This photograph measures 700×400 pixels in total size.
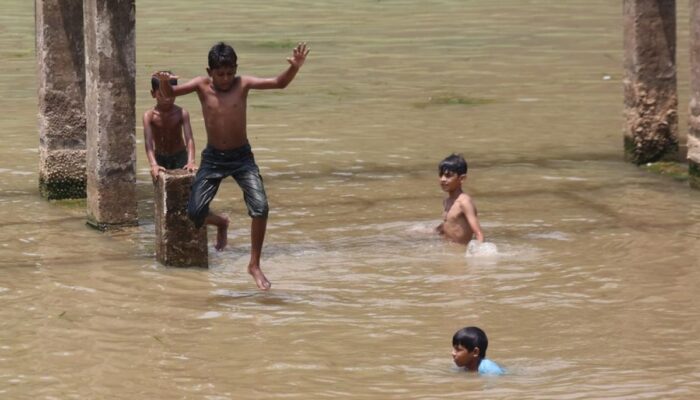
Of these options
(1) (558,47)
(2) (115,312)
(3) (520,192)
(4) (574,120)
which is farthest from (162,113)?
(1) (558,47)

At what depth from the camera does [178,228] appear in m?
9.67

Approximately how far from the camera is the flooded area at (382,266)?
7418 millimetres

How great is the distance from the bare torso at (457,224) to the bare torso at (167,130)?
76.4 inches

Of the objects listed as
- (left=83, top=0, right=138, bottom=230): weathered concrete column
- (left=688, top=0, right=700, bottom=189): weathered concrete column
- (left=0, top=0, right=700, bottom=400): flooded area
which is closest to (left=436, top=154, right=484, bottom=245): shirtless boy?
(left=0, top=0, right=700, bottom=400): flooded area

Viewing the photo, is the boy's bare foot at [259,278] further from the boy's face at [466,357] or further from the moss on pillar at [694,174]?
the moss on pillar at [694,174]

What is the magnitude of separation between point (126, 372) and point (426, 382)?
4.82 ft

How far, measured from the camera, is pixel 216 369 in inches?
295

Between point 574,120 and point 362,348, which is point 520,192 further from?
point 362,348

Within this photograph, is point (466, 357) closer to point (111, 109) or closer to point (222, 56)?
point (222, 56)

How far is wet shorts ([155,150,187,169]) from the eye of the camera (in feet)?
35.3

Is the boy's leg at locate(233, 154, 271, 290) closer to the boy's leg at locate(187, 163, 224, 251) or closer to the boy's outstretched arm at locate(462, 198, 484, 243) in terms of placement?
the boy's leg at locate(187, 163, 224, 251)

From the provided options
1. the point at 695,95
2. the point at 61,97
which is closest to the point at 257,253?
the point at 61,97

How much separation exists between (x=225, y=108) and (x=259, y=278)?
106 centimetres

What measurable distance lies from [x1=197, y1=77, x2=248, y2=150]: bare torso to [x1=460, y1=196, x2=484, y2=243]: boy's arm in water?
68.6 inches
